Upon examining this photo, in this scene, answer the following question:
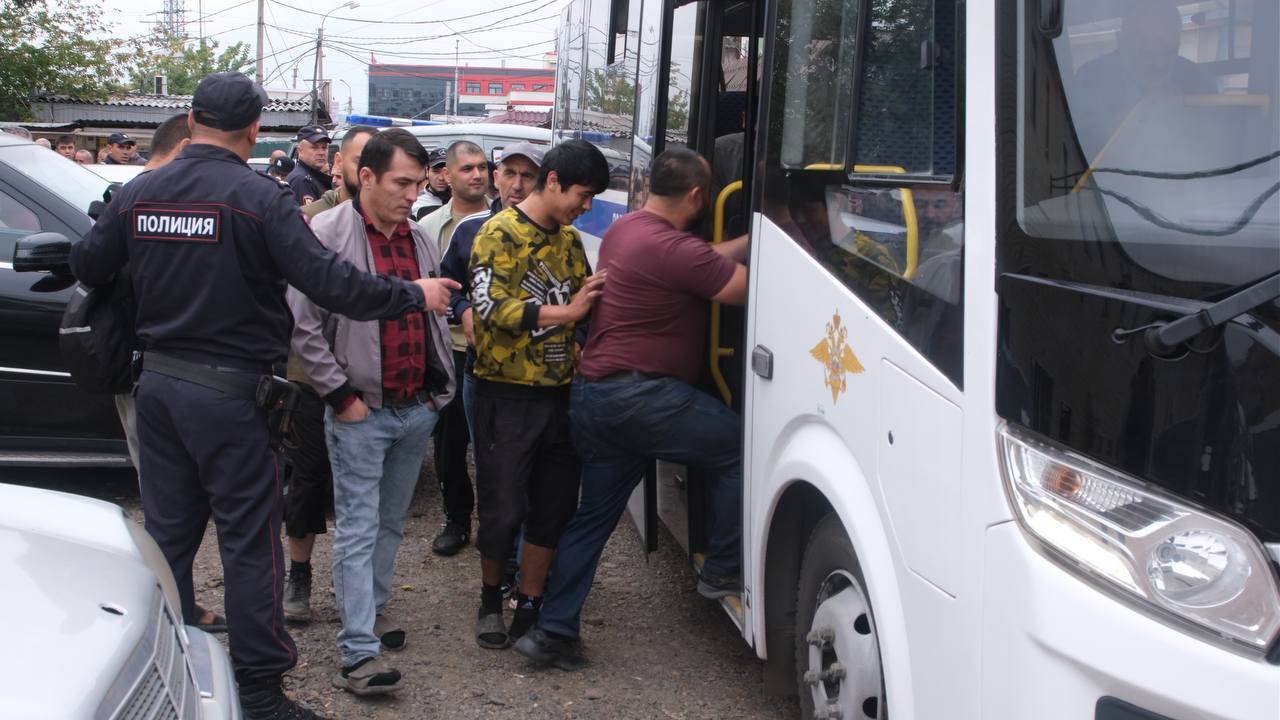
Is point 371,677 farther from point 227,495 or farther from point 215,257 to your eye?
point 215,257

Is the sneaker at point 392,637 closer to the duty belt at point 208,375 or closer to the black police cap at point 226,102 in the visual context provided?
the duty belt at point 208,375

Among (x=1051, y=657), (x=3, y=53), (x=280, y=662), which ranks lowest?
(x=280, y=662)

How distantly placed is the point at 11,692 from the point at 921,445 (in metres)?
1.69

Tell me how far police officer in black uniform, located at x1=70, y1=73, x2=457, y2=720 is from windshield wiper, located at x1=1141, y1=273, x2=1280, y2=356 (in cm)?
237

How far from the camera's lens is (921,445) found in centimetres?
246

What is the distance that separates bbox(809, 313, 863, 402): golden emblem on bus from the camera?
2.88 metres

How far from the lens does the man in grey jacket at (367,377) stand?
157 inches

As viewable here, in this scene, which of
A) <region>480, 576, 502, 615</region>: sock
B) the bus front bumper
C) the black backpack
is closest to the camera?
the bus front bumper

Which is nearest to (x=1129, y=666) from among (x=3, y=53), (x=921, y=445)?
(x=921, y=445)

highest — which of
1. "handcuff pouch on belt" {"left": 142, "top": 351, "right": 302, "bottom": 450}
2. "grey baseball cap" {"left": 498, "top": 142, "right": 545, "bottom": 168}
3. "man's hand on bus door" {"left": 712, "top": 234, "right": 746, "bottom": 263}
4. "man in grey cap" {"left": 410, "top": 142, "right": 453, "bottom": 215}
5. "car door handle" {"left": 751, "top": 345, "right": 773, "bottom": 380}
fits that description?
"man in grey cap" {"left": 410, "top": 142, "right": 453, "bottom": 215}

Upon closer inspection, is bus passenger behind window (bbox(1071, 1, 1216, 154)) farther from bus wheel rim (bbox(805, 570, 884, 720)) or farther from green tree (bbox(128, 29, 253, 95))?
green tree (bbox(128, 29, 253, 95))

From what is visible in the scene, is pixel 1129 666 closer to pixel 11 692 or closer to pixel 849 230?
pixel 849 230

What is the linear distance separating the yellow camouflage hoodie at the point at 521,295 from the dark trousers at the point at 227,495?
943mm

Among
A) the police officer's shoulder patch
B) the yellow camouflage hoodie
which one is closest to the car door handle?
the yellow camouflage hoodie
